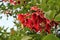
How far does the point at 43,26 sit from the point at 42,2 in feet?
0.35

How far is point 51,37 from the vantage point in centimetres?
78

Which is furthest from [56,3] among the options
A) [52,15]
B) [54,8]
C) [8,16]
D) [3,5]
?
[8,16]

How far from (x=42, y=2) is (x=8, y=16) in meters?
2.31

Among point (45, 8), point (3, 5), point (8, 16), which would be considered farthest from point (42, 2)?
point (8, 16)

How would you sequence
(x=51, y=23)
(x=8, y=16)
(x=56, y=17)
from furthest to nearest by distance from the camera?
(x=8, y=16), (x=51, y=23), (x=56, y=17)

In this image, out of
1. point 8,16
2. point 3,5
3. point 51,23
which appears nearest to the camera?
point 51,23

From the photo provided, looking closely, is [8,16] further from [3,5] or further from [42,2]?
[42,2]

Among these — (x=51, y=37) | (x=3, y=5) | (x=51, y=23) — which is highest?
(x=3, y=5)

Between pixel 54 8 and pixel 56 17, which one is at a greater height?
pixel 54 8

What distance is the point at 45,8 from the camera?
3.01 ft

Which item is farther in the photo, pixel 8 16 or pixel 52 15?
pixel 8 16

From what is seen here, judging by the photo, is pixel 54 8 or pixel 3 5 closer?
pixel 54 8

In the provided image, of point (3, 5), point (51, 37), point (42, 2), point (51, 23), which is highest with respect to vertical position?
point (3, 5)

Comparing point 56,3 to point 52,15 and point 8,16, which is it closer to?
point 52,15
